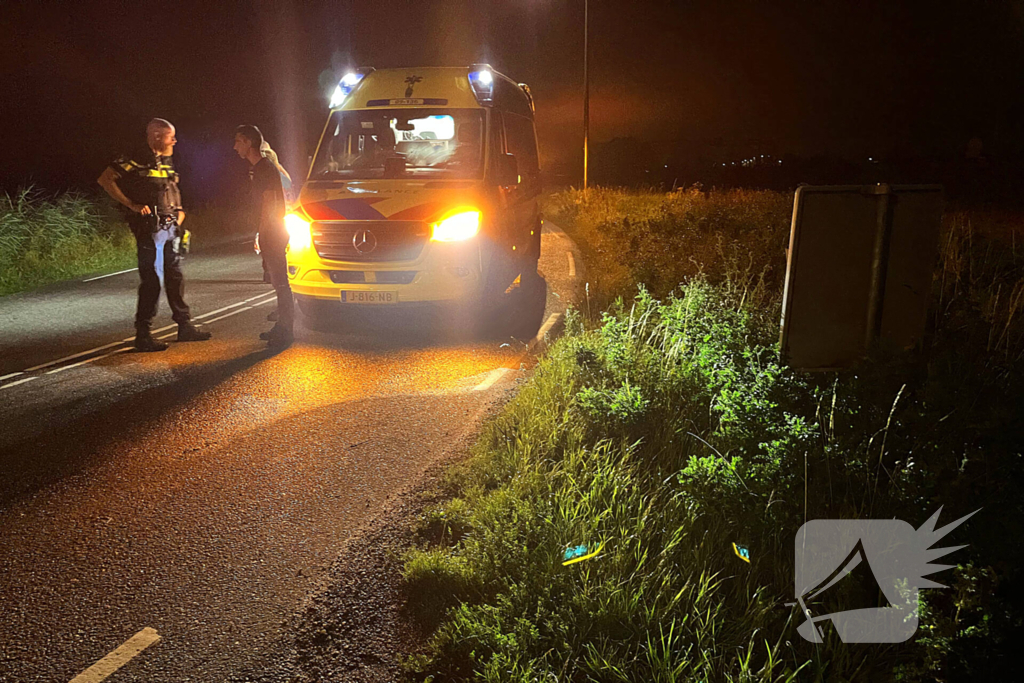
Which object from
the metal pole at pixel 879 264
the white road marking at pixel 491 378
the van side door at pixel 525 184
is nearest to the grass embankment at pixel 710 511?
the metal pole at pixel 879 264

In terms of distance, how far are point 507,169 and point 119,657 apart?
6.32 metres

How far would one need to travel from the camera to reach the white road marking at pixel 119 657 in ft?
8.71

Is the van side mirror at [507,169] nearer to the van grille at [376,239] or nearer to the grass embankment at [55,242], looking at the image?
the van grille at [376,239]

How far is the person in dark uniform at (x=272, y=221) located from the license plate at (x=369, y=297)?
83 centimetres

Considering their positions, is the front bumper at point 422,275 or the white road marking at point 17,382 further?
the front bumper at point 422,275

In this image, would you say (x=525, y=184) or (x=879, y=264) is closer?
(x=879, y=264)

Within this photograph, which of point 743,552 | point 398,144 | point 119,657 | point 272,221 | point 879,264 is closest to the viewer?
point 119,657

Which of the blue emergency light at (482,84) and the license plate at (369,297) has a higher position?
the blue emergency light at (482,84)

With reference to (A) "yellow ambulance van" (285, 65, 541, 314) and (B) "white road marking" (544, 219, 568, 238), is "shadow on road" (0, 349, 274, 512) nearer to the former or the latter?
(A) "yellow ambulance van" (285, 65, 541, 314)

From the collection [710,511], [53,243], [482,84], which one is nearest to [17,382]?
[482,84]

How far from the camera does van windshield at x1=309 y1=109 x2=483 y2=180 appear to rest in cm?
786

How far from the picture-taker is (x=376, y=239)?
7.21 metres

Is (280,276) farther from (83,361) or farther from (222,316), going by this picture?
(83,361)

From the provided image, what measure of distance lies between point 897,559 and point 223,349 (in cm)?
650
